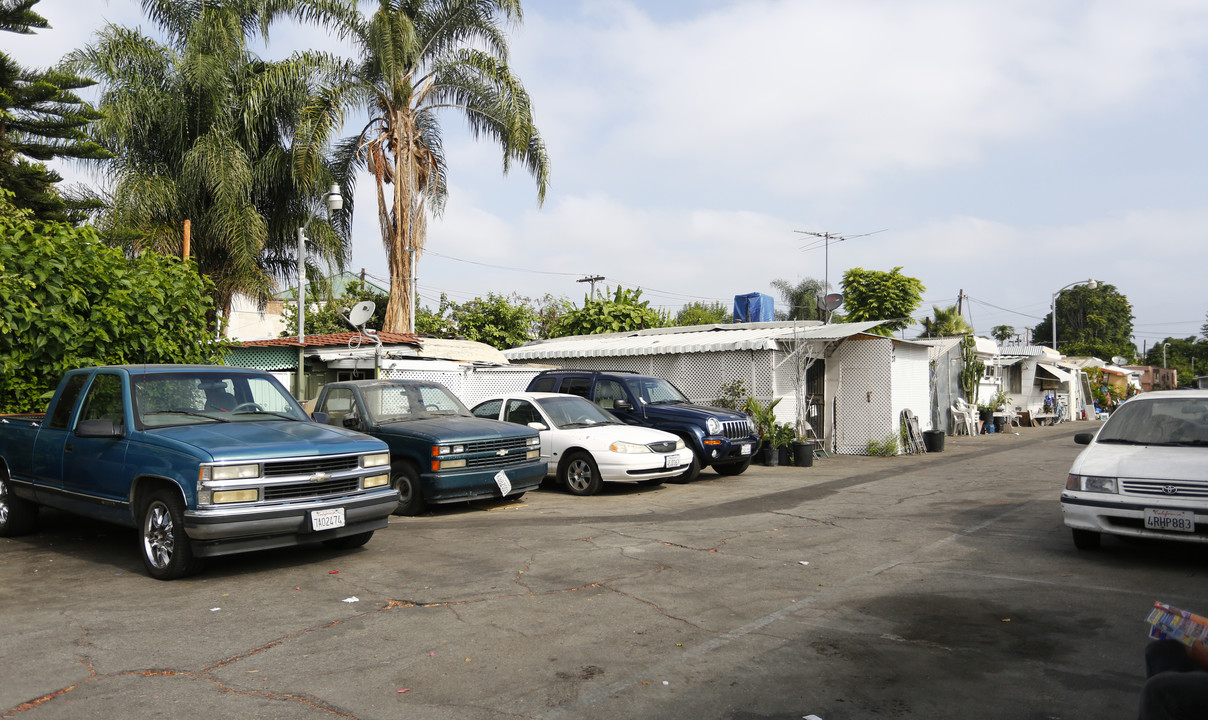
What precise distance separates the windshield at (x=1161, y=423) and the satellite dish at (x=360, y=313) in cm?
1235

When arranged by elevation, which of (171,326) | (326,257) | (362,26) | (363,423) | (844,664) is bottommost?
(844,664)

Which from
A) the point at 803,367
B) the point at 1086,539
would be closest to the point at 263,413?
the point at 1086,539

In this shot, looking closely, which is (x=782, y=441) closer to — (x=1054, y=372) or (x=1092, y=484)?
(x=1092, y=484)

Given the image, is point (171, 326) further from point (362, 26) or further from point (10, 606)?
point (362, 26)

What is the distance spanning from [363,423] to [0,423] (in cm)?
378

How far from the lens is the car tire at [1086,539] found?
7.55m

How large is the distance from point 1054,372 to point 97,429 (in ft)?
125

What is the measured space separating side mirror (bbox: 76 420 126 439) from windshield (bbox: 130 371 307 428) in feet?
0.69

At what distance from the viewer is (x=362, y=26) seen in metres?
21.6

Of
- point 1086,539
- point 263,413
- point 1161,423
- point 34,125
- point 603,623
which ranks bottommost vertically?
point 603,623

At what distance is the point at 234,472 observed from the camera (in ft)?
21.2

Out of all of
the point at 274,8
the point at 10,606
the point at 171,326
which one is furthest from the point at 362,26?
the point at 10,606

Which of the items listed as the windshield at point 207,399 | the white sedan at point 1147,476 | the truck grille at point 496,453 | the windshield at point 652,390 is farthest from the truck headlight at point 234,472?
the windshield at point 652,390

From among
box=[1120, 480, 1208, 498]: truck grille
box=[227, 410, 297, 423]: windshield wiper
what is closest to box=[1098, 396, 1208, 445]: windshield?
box=[1120, 480, 1208, 498]: truck grille
